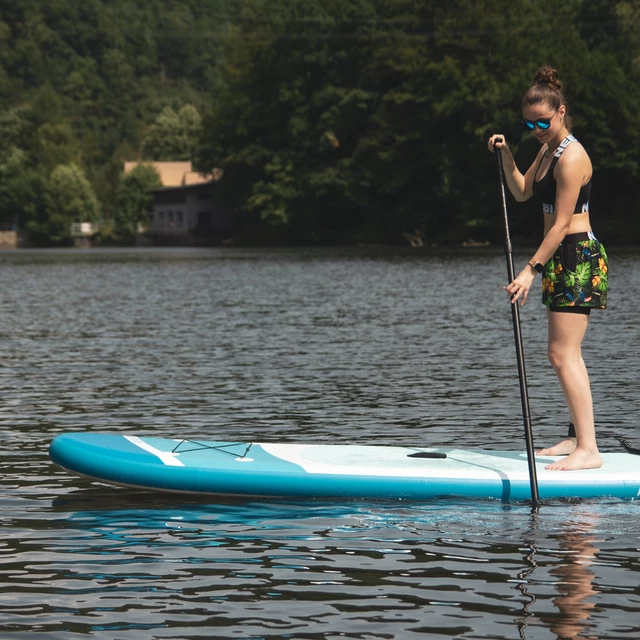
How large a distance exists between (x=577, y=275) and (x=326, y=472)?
2.16 metres

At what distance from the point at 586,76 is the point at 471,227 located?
12.6 meters

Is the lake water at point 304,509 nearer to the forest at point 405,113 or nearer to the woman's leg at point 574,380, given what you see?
the woman's leg at point 574,380

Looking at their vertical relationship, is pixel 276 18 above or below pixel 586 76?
above

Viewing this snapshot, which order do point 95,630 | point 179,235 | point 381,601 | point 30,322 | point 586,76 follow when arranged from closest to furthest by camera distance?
point 95,630, point 381,601, point 30,322, point 586,76, point 179,235

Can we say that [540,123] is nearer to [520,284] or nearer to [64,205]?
[520,284]

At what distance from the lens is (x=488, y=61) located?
87938 millimetres

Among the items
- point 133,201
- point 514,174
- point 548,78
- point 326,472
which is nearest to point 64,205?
point 133,201

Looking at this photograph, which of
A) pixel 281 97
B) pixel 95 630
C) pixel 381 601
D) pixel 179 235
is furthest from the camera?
pixel 179 235

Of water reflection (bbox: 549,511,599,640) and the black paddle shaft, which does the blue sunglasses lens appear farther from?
water reflection (bbox: 549,511,599,640)

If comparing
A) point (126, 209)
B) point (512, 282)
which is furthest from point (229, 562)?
point (126, 209)

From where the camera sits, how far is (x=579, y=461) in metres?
8.77

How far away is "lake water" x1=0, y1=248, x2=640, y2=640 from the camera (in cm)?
633

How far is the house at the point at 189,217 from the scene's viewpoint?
119m

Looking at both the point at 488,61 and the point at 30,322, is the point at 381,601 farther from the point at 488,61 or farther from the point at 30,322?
the point at 488,61
